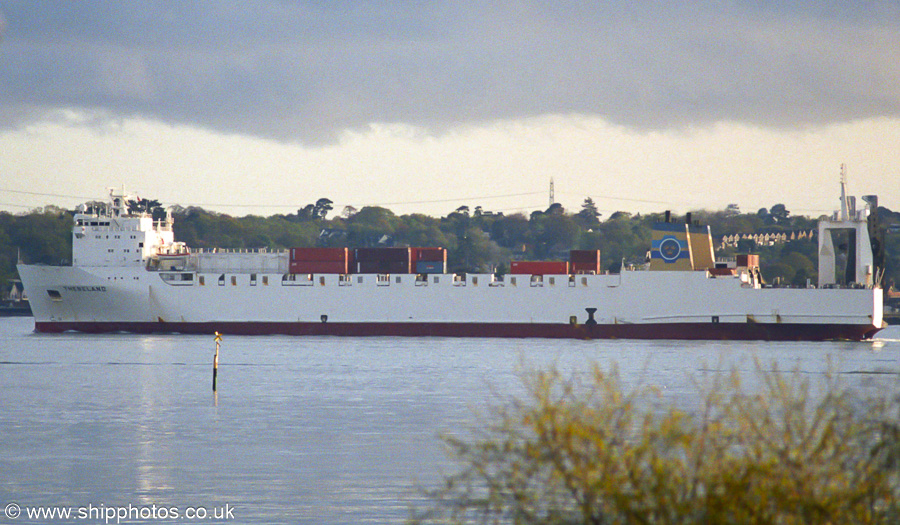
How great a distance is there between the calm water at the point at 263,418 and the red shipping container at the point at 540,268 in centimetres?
691

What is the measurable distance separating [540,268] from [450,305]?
4765 mm

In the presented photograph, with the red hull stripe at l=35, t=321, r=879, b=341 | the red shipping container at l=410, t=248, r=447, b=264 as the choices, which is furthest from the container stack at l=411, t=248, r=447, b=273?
the red hull stripe at l=35, t=321, r=879, b=341

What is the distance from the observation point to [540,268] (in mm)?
51469

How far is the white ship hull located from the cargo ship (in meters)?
0.06

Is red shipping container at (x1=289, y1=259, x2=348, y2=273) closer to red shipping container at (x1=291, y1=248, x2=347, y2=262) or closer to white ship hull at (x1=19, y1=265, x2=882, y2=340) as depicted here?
red shipping container at (x1=291, y1=248, x2=347, y2=262)

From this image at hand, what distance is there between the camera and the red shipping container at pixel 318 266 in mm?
51906

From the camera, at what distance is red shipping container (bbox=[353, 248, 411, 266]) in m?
51.9

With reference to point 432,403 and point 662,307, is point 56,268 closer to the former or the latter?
point 662,307

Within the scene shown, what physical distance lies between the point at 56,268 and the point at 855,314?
3774 centimetres

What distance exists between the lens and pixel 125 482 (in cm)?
1491

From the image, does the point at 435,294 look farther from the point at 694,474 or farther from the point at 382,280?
the point at 694,474

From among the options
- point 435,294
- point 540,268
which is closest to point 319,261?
point 435,294

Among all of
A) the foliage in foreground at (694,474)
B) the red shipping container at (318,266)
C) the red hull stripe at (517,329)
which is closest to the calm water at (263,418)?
the foliage in foreground at (694,474)

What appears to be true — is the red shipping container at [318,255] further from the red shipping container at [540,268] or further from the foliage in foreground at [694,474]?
the foliage in foreground at [694,474]
